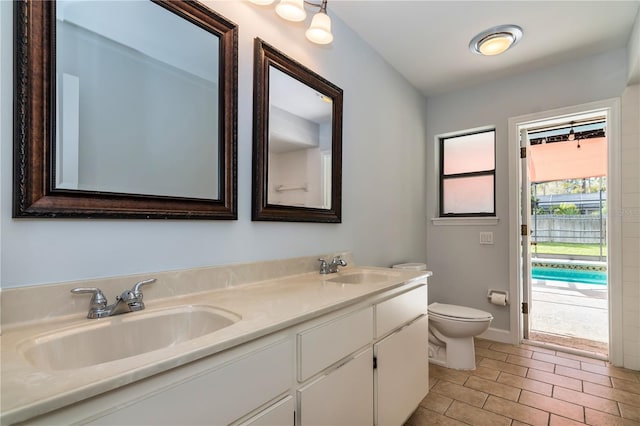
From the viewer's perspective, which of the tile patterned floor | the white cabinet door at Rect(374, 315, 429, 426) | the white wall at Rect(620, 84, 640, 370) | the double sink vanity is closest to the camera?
the double sink vanity

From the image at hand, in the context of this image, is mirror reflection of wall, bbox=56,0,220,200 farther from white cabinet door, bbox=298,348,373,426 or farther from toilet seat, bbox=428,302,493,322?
toilet seat, bbox=428,302,493,322

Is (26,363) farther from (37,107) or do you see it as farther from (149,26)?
(149,26)

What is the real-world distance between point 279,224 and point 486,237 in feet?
7.64

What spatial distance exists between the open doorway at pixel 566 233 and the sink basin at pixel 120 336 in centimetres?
301

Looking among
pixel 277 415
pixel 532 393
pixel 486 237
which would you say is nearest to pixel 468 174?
pixel 486 237

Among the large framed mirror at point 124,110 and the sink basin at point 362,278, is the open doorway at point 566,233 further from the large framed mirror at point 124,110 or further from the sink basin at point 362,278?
the large framed mirror at point 124,110

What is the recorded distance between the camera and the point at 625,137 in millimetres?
2414

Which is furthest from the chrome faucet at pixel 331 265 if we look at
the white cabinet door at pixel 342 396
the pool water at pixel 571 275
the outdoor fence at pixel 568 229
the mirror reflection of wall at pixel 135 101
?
the outdoor fence at pixel 568 229

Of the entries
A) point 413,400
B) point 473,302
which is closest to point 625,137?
point 473,302

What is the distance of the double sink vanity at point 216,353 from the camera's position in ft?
1.93

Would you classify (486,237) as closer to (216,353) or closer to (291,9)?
(291,9)

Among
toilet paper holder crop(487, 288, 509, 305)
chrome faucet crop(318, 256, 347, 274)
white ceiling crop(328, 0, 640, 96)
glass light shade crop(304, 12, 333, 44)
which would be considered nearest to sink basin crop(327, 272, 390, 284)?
chrome faucet crop(318, 256, 347, 274)

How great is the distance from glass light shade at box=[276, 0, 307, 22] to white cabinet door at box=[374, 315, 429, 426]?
5.33 ft

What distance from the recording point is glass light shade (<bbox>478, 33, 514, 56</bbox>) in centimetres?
227
